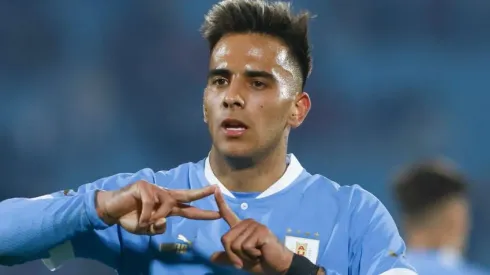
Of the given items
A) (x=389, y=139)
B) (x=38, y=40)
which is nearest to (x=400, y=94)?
(x=389, y=139)

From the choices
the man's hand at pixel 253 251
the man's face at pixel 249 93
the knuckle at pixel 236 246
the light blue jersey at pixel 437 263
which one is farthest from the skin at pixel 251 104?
the light blue jersey at pixel 437 263

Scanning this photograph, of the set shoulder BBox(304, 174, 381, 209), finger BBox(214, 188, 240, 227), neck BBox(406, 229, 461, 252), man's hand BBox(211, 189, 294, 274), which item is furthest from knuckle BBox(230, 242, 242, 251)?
neck BBox(406, 229, 461, 252)

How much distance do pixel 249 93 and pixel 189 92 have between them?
3.15 m

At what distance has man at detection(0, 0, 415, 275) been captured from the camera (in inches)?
92.3

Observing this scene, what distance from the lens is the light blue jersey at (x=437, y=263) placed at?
3305 mm

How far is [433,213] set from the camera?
352cm

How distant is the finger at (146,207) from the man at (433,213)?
1.44m

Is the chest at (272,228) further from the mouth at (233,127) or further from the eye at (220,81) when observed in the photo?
the eye at (220,81)

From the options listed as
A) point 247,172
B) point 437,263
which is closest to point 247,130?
point 247,172

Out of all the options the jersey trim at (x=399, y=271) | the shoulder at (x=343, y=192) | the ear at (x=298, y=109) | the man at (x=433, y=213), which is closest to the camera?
the jersey trim at (x=399, y=271)

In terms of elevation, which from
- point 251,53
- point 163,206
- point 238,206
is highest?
point 251,53

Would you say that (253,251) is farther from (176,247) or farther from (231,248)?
(176,247)

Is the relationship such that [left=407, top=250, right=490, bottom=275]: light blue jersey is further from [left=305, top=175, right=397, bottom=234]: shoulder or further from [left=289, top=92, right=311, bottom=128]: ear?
[left=289, top=92, right=311, bottom=128]: ear

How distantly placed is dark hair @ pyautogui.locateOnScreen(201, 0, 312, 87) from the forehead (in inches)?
1.1
